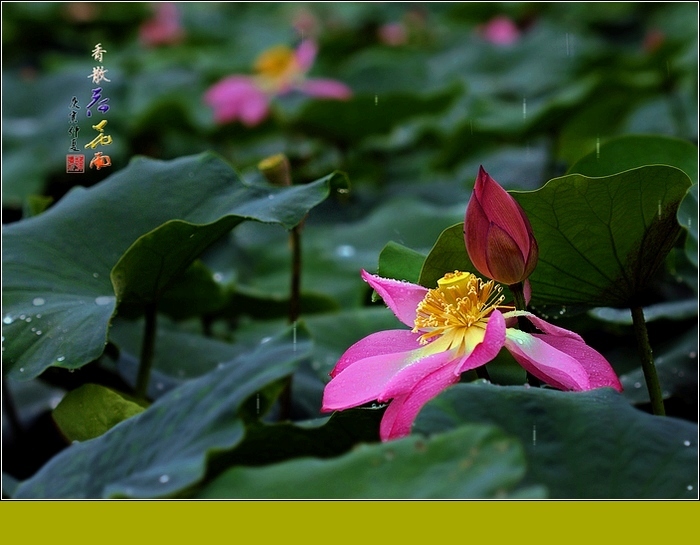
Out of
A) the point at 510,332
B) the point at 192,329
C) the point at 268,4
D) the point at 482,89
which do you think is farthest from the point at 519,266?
the point at 268,4

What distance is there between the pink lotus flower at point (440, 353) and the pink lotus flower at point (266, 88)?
1.19 m

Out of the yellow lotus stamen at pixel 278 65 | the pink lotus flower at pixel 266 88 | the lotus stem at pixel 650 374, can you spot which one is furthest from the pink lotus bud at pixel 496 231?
the yellow lotus stamen at pixel 278 65

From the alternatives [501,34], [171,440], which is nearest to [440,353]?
[171,440]

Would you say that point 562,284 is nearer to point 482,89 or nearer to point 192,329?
point 192,329

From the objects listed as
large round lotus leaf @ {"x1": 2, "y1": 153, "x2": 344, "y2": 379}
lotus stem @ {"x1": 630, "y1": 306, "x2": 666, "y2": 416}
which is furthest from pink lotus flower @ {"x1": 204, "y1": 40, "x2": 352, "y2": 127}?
lotus stem @ {"x1": 630, "y1": 306, "x2": 666, "y2": 416}

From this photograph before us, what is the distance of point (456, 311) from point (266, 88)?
159cm

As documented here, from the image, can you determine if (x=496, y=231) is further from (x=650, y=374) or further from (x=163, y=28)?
(x=163, y=28)

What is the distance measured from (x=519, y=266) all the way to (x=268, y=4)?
12.2 feet

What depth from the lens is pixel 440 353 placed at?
1.89 feet

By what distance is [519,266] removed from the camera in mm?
583

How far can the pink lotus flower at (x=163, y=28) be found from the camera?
10.1ft

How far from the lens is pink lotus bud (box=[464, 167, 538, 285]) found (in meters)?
0.57

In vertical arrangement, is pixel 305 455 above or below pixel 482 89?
below

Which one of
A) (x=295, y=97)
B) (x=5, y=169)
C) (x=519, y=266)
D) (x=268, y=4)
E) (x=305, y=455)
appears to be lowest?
(x=305, y=455)
